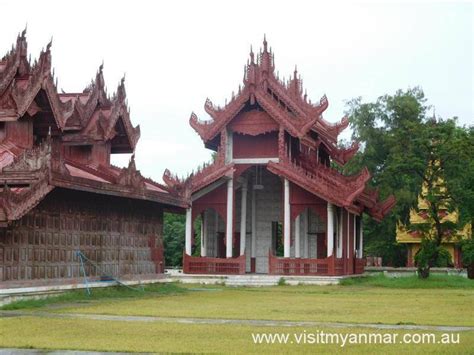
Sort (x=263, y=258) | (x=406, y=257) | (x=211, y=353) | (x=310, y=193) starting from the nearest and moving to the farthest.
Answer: (x=211, y=353), (x=310, y=193), (x=263, y=258), (x=406, y=257)

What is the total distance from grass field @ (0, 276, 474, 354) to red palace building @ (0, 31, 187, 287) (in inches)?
54.8

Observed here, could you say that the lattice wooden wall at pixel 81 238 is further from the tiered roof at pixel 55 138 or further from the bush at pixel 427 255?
the bush at pixel 427 255

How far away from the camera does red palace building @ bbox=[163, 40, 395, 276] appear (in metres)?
40.8

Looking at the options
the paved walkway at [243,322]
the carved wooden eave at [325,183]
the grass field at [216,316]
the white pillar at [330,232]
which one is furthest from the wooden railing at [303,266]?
the paved walkway at [243,322]

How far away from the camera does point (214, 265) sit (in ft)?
137

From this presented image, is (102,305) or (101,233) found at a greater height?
(101,233)

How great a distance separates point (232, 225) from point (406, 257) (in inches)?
955

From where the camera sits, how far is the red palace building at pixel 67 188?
2359 centimetres

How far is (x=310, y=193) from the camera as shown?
41.3 m

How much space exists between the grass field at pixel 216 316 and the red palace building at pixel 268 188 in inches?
286

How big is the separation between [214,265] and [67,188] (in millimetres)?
17674

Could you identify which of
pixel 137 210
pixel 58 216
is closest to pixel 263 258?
pixel 137 210

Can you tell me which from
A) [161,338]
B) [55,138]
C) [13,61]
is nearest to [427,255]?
[55,138]

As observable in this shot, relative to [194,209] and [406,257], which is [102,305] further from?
[406,257]
